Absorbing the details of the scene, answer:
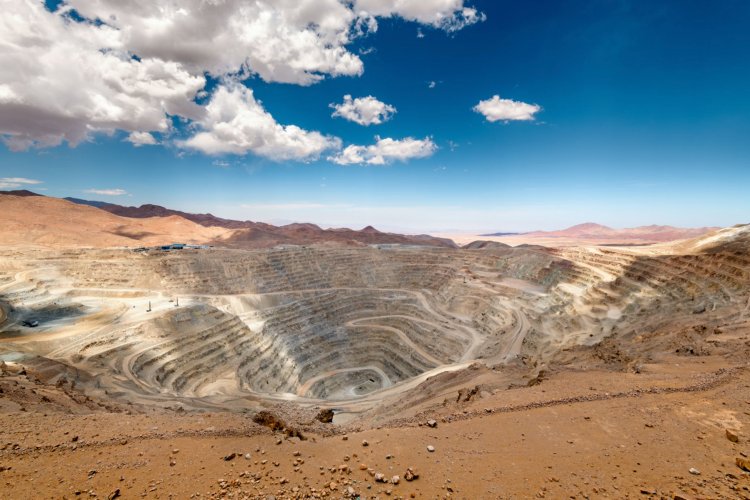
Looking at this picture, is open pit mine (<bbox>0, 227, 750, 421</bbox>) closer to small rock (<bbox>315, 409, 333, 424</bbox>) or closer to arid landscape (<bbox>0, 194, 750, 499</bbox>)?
arid landscape (<bbox>0, 194, 750, 499</bbox>)

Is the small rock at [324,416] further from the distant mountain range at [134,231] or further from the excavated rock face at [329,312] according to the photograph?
the distant mountain range at [134,231]

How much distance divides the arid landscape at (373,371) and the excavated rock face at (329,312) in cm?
35

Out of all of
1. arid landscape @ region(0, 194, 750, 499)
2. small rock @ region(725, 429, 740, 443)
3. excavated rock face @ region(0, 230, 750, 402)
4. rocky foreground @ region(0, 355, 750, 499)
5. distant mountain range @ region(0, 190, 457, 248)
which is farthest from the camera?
distant mountain range @ region(0, 190, 457, 248)

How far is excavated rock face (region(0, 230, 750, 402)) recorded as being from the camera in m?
32.8

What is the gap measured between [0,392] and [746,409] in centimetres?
2919

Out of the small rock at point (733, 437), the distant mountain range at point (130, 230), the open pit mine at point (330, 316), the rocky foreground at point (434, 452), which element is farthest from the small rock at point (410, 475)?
the distant mountain range at point (130, 230)

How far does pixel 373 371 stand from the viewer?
5100 centimetres

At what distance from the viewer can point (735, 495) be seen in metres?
7.64

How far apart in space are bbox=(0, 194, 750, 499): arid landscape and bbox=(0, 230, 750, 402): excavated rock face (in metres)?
0.35

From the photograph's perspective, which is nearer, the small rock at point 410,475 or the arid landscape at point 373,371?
the small rock at point 410,475

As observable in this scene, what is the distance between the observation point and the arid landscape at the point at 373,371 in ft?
29.5

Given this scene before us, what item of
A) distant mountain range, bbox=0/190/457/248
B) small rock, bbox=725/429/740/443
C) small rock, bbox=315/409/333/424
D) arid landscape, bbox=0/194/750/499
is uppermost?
distant mountain range, bbox=0/190/457/248

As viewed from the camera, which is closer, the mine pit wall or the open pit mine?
the open pit mine

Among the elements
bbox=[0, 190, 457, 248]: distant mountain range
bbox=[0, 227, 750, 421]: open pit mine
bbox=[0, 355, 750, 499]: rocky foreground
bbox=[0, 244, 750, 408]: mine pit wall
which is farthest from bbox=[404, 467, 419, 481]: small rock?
bbox=[0, 190, 457, 248]: distant mountain range
